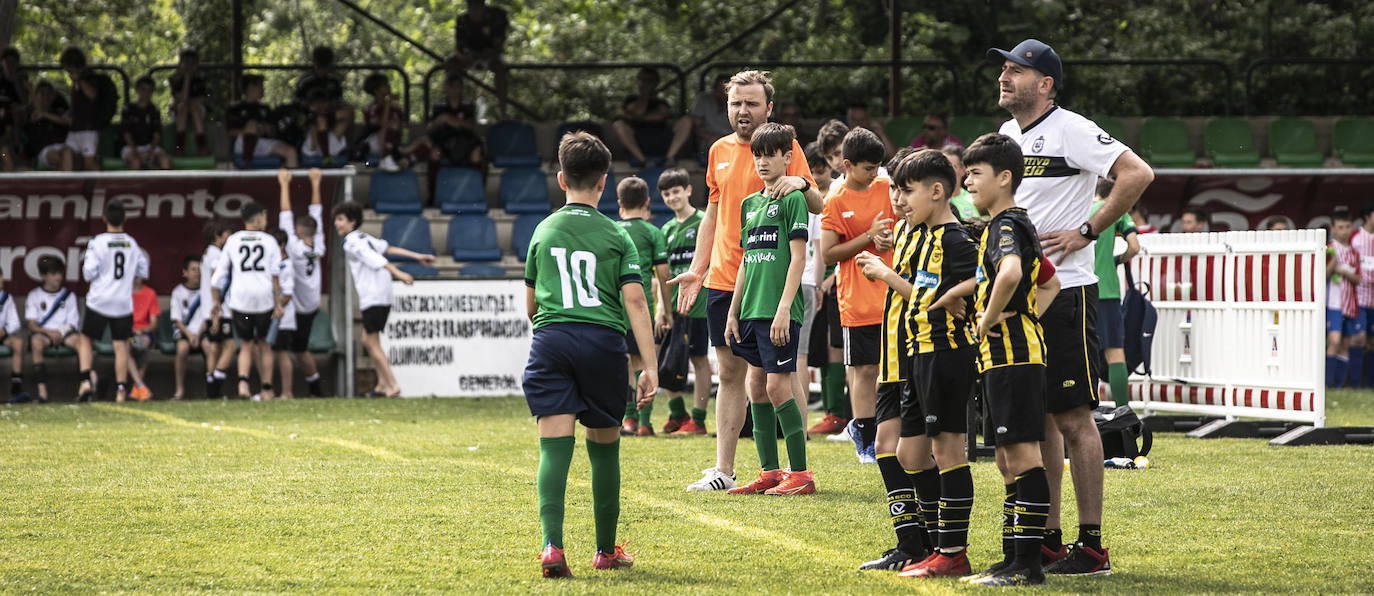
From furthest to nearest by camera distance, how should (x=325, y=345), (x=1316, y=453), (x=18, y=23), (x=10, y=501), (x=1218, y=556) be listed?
(x=18, y=23) < (x=325, y=345) < (x=1316, y=453) < (x=10, y=501) < (x=1218, y=556)

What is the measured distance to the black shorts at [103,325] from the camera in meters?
15.4

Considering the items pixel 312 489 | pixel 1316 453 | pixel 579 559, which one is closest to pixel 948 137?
pixel 1316 453

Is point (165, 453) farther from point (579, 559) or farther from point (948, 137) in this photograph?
point (948, 137)

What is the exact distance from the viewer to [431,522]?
21.5 ft

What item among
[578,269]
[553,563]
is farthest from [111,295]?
[553,563]

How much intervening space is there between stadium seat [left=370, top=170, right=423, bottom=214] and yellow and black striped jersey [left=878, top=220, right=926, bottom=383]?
1353 cm

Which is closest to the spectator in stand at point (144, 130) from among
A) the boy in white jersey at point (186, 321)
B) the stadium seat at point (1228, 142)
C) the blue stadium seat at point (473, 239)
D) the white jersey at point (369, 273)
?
the boy in white jersey at point (186, 321)

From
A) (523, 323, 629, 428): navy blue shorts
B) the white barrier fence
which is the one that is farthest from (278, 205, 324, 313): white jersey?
(523, 323, 629, 428): navy blue shorts

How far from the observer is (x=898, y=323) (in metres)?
5.27

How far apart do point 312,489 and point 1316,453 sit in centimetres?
608

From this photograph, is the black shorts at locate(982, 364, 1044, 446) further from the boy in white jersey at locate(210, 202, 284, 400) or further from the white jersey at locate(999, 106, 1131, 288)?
the boy in white jersey at locate(210, 202, 284, 400)

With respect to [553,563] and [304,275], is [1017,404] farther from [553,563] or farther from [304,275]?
[304,275]

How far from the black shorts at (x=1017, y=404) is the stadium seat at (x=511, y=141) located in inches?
600

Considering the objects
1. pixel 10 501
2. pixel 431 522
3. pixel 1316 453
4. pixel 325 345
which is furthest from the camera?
pixel 325 345
